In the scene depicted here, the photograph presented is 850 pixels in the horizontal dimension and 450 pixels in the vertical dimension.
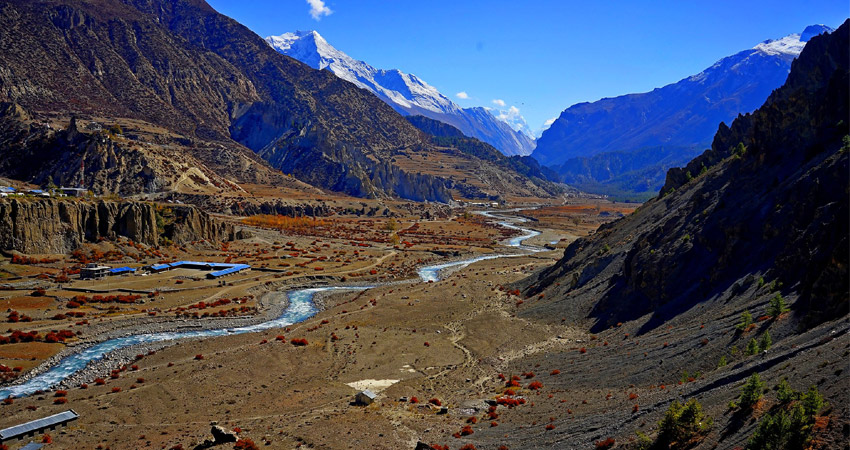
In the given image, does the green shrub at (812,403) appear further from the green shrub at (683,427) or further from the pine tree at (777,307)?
the pine tree at (777,307)

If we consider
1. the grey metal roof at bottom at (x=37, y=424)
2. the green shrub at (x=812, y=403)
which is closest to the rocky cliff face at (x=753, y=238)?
the green shrub at (x=812, y=403)

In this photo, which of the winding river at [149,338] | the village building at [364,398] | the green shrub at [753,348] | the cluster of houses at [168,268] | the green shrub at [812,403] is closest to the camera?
the green shrub at [812,403]

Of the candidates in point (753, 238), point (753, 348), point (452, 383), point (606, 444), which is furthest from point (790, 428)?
point (753, 238)

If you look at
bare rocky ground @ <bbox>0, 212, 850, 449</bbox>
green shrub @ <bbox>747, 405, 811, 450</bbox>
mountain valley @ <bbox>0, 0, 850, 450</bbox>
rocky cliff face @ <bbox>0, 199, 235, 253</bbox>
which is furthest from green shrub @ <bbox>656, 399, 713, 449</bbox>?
rocky cliff face @ <bbox>0, 199, 235, 253</bbox>

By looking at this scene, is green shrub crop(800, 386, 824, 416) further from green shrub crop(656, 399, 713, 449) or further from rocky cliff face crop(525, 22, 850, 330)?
rocky cliff face crop(525, 22, 850, 330)

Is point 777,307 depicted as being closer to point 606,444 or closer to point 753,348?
point 753,348

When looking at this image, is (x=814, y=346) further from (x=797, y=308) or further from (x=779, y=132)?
(x=779, y=132)

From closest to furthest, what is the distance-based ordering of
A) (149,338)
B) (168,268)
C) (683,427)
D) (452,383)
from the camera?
(683,427)
(452,383)
(149,338)
(168,268)
